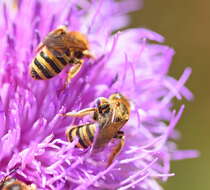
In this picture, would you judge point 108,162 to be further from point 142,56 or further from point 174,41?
point 174,41

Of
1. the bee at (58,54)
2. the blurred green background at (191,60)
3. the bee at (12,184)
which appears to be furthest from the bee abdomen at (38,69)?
the blurred green background at (191,60)

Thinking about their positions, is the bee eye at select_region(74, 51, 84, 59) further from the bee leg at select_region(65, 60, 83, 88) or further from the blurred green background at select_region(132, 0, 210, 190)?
the blurred green background at select_region(132, 0, 210, 190)

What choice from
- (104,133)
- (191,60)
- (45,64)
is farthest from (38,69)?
(191,60)

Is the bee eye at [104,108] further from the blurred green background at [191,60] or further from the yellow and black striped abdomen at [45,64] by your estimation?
the blurred green background at [191,60]

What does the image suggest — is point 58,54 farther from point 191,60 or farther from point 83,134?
point 191,60

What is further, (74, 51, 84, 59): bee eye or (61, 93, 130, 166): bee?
(74, 51, 84, 59): bee eye

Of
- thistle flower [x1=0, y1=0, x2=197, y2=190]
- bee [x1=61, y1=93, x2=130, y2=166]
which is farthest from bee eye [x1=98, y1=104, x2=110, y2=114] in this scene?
thistle flower [x1=0, y1=0, x2=197, y2=190]
